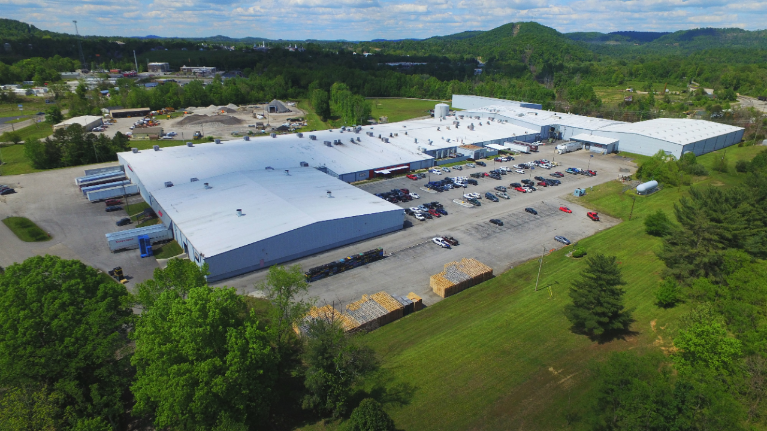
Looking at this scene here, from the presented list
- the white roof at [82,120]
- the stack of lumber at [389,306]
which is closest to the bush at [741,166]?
the stack of lumber at [389,306]

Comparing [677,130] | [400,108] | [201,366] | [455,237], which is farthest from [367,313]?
[400,108]

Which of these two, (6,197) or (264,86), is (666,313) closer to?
(6,197)

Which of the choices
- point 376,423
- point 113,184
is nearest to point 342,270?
point 376,423

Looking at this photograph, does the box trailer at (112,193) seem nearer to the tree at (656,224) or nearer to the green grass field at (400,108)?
the tree at (656,224)

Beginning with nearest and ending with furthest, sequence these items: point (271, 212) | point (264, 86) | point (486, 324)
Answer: point (486, 324) < point (271, 212) < point (264, 86)

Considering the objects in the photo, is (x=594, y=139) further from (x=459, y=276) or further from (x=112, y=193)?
(x=112, y=193)

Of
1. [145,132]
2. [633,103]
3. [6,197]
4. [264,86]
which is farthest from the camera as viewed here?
[264,86]
